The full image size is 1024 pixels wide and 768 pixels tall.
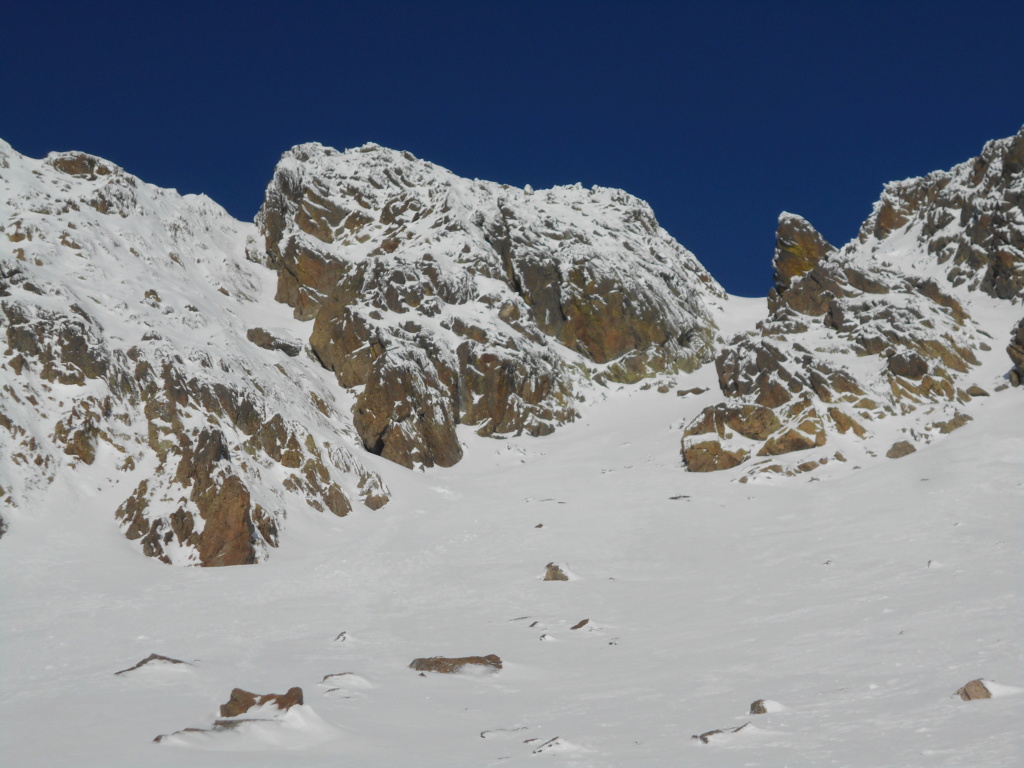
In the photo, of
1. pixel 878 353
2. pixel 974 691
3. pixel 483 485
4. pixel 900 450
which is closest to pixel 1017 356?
pixel 878 353

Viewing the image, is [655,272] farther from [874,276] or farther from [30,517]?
[30,517]

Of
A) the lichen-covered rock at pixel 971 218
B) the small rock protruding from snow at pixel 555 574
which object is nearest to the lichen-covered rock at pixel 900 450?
the small rock protruding from snow at pixel 555 574

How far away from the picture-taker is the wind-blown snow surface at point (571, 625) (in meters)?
12.4

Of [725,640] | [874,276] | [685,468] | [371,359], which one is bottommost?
[725,640]

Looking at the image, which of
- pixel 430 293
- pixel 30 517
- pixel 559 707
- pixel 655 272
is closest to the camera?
pixel 559 707

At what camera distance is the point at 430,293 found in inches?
3041

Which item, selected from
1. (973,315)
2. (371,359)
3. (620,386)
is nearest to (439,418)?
(371,359)

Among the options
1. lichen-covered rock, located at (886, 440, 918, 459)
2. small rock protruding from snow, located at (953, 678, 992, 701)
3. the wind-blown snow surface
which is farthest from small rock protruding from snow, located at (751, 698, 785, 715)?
lichen-covered rock, located at (886, 440, 918, 459)

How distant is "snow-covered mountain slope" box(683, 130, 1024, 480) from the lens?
168ft

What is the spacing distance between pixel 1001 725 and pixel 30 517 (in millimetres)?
34751

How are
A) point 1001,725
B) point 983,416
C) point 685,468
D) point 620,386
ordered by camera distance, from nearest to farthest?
point 1001,725 → point 983,416 → point 685,468 → point 620,386

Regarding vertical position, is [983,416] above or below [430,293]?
below

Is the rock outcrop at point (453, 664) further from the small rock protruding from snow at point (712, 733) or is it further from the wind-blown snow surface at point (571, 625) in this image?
the small rock protruding from snow at point (712, 733)

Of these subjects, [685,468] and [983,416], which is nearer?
[983,416]
